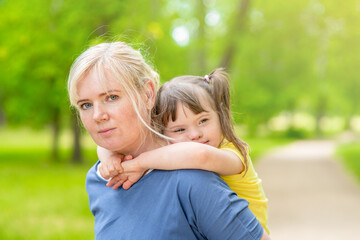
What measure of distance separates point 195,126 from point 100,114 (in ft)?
2.34

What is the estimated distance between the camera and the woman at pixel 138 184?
1.68 metres

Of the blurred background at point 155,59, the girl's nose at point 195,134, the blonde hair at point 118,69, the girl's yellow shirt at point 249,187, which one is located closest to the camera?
the blonde hair at point 118,69

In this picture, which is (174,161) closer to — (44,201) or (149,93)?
(149,93)

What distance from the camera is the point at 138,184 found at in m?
1.82

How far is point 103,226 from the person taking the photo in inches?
73.2

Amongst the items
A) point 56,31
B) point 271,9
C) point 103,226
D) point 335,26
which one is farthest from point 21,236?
point 335,26

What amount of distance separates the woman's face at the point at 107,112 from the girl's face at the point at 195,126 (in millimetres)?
474

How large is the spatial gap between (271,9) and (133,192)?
62.0 feet

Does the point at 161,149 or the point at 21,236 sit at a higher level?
the point at 21,236

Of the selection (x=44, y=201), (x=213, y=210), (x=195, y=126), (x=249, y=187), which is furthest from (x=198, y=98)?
(x=44, y=201)

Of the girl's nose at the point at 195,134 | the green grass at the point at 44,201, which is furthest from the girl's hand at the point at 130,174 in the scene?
the green grass at the point at 44,201

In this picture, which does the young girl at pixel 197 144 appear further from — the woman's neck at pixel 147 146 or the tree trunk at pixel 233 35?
the tree trunk at pixel 233 35

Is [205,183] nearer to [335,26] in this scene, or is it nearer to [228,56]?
[228,56]

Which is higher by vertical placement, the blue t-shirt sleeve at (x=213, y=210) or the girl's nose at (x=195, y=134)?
the girl's nose at (x=195, y=134)
